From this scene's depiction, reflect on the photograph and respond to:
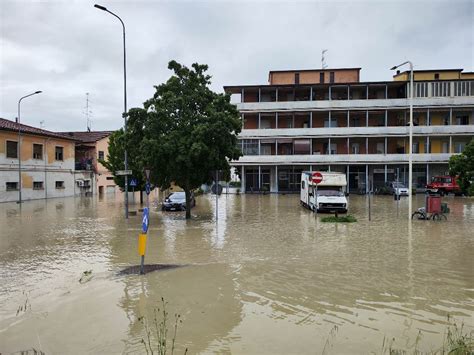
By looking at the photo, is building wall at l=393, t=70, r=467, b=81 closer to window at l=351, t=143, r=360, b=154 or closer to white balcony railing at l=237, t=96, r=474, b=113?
white balcony railing at l=237, t=96, r=474, b=113

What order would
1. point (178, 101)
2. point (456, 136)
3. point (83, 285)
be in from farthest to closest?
point (456, 136), point (178, 101), point (83, 285)

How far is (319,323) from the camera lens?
6.17m

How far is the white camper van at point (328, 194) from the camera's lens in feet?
76.5

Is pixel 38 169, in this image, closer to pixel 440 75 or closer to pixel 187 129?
pixel 187 129

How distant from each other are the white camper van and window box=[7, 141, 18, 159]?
27582 mm

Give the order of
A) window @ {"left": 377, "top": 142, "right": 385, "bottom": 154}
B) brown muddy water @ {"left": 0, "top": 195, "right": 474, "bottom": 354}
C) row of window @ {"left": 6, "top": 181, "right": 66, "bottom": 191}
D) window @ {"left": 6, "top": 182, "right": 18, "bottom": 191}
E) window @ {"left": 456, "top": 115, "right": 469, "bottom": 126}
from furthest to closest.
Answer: window @ {"left": 377, "top": 142, "right": 385, "bottom": 154} < window @ {"left": 456, "top": 115, "right": 469, "bottom": 126} < row of window @ {"left": 6, "top": 181, "right": 66, "bottom": 191} < window @ {"left": 6, "top": 182, "right": 18, "bottom": 191} < brown muddy water @ {"left": 0, "top": 195, "right": 474, "bottom": 354}

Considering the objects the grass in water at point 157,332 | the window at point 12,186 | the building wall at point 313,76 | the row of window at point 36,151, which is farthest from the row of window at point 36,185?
the grass in water at point 157,332

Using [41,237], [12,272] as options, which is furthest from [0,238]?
[12,272]

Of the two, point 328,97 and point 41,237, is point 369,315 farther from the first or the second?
point 328,97

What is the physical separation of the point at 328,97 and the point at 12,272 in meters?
44.5

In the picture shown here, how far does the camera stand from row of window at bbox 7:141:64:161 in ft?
119

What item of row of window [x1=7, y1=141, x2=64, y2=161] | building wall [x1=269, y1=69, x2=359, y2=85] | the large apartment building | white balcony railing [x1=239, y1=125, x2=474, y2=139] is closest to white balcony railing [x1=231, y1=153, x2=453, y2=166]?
the large apartment building

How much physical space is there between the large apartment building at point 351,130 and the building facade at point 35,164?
19576 millimetres

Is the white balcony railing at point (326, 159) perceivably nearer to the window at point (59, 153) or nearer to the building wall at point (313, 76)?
the building wall at point (313, 76)
